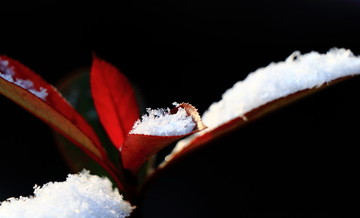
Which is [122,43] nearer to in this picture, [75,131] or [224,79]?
[224,79]

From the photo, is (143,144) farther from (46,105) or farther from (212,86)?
(212,86)

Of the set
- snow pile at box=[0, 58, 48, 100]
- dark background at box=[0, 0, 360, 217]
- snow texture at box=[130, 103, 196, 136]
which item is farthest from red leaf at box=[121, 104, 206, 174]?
dark background at box=[0, 0, 360, 217]

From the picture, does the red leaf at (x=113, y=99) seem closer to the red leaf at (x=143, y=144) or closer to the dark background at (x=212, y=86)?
the red leaf at (x=143, y=144)

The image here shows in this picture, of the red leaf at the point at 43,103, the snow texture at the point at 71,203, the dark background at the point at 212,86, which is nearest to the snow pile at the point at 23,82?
the red leaf at the point at 43,103

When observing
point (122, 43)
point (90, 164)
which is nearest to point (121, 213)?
point (90, 164)

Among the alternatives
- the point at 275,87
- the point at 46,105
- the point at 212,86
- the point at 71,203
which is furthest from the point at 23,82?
the point at 212,86

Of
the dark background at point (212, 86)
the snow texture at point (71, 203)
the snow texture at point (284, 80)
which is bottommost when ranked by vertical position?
the snow texture at point (71, 203)
